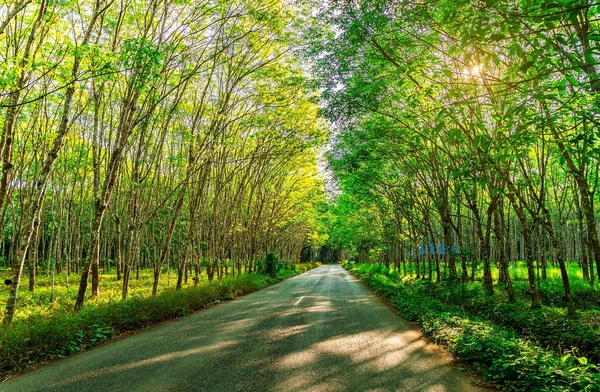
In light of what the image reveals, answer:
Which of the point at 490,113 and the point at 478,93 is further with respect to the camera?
the point at 490,113

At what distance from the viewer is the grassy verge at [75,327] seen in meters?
6.02

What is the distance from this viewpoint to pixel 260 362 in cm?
598

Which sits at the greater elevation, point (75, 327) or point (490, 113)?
point (490, 113)

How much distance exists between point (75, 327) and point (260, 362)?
4529 mm

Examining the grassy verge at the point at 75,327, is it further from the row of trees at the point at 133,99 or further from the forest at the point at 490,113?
the forest at the point at 490,113

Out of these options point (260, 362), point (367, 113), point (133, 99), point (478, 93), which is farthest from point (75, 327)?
point (367, 113)

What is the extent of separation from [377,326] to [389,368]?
3.82 meters

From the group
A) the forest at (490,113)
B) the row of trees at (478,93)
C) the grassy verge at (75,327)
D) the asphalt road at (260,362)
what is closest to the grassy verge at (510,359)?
the forest at (490,113)

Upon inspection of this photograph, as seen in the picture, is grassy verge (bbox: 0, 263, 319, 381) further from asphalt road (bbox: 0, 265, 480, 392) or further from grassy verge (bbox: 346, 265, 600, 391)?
grassy verge (bbox: 346, 265, 600, 391)

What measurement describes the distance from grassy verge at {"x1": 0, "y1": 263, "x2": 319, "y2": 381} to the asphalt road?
0.44 metres

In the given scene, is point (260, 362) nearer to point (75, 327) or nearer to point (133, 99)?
point (75, 327)

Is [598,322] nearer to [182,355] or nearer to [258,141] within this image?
[182,355]

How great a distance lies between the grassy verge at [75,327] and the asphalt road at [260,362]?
1.44 ft

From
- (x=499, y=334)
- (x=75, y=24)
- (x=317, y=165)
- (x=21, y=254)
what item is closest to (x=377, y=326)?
(x=499, y=334)
